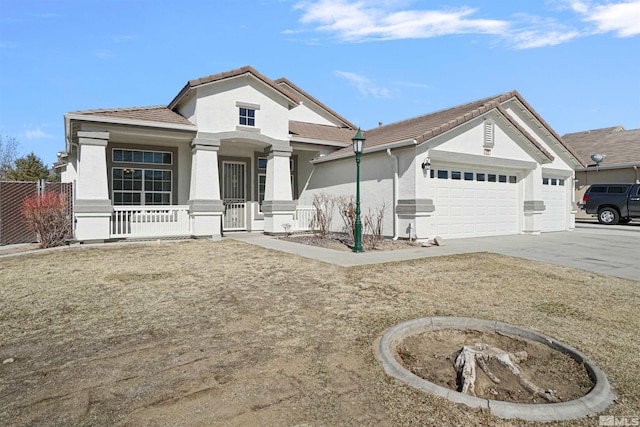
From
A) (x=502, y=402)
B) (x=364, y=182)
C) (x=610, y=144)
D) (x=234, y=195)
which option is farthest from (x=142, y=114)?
(x=610, y=144)

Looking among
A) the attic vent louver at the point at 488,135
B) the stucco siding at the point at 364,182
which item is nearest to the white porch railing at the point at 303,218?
the stucco siding at the point at 364,182

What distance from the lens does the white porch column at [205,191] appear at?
13336 mm

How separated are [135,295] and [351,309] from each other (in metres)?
3.50

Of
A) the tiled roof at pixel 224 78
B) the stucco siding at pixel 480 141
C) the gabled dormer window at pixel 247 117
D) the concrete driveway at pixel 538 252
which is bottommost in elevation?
the concrete driveway at pixel 538 252

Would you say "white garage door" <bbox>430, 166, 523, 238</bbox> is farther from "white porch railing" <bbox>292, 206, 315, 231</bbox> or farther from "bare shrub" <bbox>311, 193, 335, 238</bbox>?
"white porch railing" <bbox>292, 206, 315, 231</bbox>

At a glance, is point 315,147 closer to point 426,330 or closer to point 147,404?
point 426,330

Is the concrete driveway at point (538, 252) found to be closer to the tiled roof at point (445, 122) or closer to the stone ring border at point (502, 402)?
the tiled roof at point (445, 122)

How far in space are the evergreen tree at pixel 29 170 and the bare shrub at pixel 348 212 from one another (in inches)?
1176

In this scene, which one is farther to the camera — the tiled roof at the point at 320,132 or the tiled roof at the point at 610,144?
the tiled roof at the point at 610,144

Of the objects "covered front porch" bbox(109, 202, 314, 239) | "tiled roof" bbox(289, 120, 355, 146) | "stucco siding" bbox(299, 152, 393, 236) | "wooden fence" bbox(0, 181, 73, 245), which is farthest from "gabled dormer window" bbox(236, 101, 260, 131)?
"wooden fence" bbox(0, 181, 73, 245)

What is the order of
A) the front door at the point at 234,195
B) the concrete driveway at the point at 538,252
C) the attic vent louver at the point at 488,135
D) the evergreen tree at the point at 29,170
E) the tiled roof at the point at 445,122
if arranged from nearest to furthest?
the concrete driveway at the point at 538,252 → the tiled roof at the point at 445,122 → the attic vent louver at the point at 488,135 → the front door at the point at 234,195 → the evergreen tree at the point at 29,170

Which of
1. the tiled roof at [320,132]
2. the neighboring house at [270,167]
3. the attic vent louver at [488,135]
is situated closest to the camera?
the neighboring house at [270,167]

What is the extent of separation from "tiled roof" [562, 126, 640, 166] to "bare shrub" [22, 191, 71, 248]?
2563cm

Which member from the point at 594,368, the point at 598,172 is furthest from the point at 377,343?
the point at 598,172
